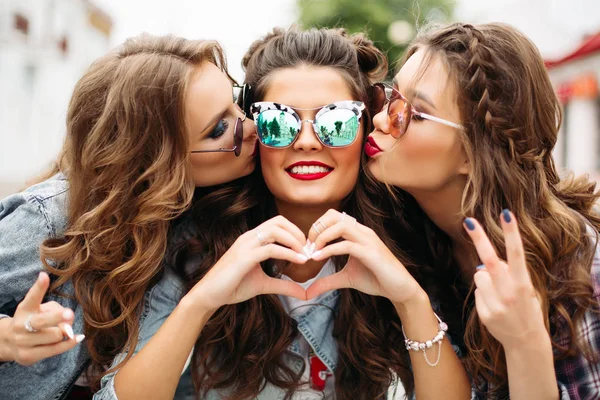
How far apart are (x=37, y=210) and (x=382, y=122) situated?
1.69 meters

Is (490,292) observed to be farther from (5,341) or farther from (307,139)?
(5,341)

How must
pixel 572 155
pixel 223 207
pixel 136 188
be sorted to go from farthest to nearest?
pixel 572 155 < pixel 223 207 < pixel 136 188

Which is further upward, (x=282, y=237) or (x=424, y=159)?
(x=424, y=159)

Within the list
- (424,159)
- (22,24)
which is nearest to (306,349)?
(424,159)

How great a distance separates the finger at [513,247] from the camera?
1.74 meters

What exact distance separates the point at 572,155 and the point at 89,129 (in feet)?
56.2

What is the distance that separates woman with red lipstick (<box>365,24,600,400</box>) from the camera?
2.23 metres

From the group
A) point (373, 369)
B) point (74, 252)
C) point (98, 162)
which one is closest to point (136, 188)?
point (98, 162)

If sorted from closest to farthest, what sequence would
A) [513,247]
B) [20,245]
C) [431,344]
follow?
[513,247] < [431,344] < [20,245]

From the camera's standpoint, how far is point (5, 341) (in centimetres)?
213

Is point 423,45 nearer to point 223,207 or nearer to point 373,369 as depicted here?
point 223,207

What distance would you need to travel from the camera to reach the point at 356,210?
3.06 meters

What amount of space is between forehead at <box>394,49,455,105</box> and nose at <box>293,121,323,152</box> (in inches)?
19.6

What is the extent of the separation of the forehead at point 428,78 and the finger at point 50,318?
178 cm
